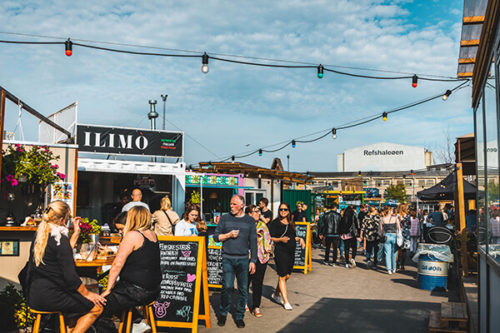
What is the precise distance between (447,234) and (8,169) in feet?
29.0

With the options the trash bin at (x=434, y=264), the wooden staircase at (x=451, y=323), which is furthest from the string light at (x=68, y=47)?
the trash bin at (x=434, y=264)

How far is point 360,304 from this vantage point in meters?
7.75

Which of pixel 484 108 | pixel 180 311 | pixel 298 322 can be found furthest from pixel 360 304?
pixel 484 108

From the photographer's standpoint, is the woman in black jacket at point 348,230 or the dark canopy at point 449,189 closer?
the woman in black jacket at point 348,230

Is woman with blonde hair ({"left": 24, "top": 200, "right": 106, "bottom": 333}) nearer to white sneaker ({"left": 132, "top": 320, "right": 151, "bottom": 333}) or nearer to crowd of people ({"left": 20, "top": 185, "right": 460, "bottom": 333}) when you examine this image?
crowd of people ({"left": 20, "top": 185, "right": 460, "bottom": 333})

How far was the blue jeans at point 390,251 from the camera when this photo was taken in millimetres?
11203

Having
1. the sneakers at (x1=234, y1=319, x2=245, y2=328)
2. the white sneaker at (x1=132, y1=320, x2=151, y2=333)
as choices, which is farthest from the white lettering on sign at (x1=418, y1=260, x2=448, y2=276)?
the white sneaker at (x1=132, y1=320, x2=151, y2=333)

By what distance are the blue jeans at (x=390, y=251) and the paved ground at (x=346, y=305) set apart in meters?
0.34

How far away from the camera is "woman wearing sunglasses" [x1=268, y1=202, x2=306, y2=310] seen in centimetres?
735

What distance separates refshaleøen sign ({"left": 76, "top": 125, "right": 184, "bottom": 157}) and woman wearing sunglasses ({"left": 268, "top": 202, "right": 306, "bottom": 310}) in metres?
7.57

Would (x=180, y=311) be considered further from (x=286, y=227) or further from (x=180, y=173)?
(x=180, y=173)

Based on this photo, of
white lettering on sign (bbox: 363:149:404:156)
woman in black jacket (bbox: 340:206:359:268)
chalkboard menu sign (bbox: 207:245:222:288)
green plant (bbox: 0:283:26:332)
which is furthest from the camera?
white lettering on sign (bbox: 363:149:404:156)

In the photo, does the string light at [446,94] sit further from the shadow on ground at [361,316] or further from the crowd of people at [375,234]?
the shadow on ground at [361,316]

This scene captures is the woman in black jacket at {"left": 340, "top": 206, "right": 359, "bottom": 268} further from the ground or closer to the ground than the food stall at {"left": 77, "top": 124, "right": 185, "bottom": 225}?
closer to the ground
